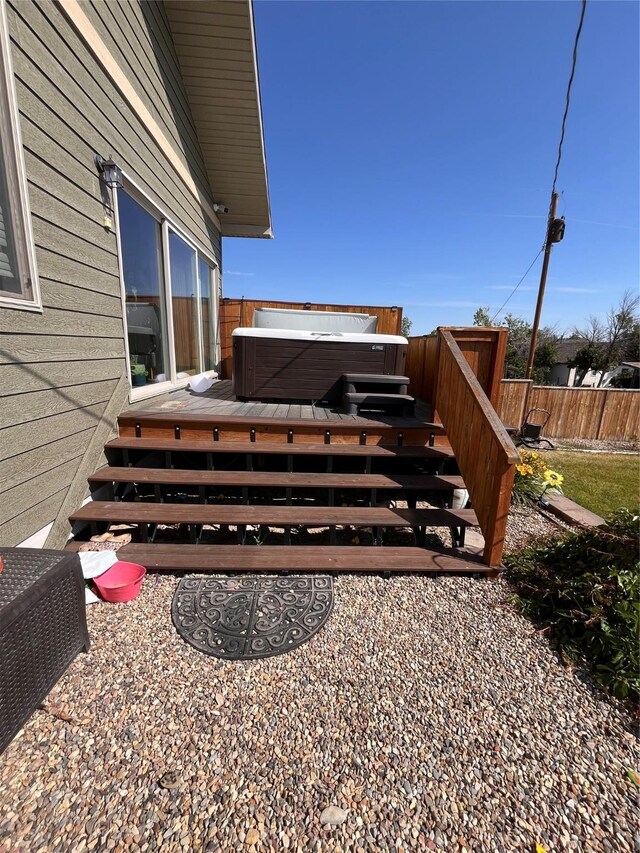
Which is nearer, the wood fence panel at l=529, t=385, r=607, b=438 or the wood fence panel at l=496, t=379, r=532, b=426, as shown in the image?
the wood fence panel at l=496, t=379, r=532, b=426

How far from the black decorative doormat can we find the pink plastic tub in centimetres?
24

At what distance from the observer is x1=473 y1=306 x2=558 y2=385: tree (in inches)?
878

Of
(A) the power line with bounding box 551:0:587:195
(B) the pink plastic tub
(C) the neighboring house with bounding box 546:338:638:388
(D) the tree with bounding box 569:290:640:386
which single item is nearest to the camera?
(B) the pink plastic tub

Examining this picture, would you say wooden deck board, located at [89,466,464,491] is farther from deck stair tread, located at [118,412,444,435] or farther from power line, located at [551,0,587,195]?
power line, located at [551,0,587,195]

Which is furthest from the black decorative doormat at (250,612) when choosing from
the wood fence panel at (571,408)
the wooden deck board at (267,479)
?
the wood fence panel at (571,408)

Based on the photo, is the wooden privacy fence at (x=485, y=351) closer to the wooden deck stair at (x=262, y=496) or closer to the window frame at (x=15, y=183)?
the wooden deck stair at (x=262, y=496)

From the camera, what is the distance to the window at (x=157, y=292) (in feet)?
10.5

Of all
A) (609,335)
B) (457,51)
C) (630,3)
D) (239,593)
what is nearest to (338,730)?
(239,593)

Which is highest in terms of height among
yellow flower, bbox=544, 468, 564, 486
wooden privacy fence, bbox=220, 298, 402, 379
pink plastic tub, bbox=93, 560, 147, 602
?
wooden privacy fence, bbox=220, 298, 402, 379

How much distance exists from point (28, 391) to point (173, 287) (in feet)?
8.83

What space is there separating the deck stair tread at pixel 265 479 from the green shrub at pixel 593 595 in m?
0.76

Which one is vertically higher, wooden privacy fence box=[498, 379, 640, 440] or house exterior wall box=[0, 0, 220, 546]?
house exterior wall box=[0, 0, 220, 546]

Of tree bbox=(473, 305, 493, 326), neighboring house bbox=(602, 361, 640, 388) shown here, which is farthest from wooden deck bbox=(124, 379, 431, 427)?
tree bbox=(473, 305, 493, 326)

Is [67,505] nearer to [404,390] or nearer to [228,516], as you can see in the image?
[228,516]
